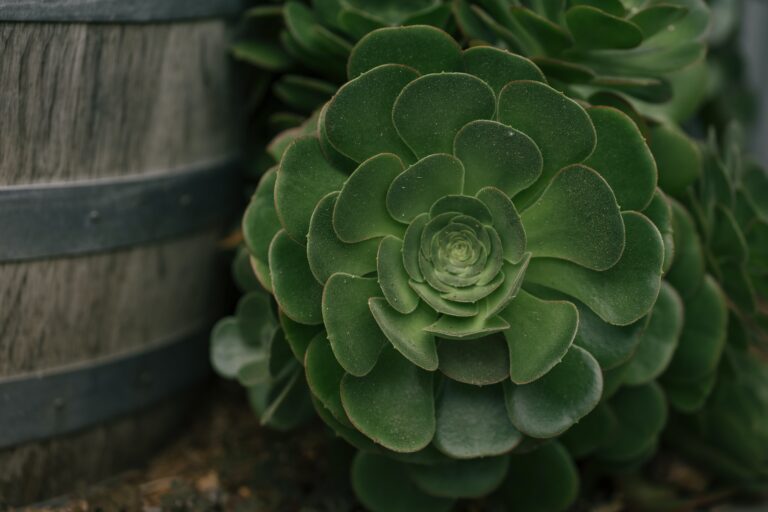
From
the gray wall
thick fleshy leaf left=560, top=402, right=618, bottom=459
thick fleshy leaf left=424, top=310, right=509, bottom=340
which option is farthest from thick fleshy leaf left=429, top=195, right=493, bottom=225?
the gray wall

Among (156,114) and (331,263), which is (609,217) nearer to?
(331,263)

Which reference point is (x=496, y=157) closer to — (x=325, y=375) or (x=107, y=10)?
(x=325, y=375)

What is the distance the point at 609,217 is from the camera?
3.18ft

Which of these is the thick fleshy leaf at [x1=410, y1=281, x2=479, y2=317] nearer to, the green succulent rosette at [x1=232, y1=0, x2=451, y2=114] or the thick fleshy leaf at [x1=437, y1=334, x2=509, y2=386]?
the thick fleshy leaf at [x1=437, y1=334, x2=509, y2=386]

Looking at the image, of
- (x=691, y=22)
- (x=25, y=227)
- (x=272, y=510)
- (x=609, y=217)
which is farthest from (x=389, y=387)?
(x=691, y=22)

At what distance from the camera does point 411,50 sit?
1041mm

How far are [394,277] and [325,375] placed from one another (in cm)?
14

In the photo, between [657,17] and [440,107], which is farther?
[657,17]

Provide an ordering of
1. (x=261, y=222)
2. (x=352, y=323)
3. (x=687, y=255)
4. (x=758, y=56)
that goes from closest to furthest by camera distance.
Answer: (x=352, y=323) < (x=261, y=222) < (x=687, y=255) < (x=758, y=56)

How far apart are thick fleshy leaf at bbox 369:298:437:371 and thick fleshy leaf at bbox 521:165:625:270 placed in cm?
14

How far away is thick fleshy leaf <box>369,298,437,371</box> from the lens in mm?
935

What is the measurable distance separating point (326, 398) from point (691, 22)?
693mm

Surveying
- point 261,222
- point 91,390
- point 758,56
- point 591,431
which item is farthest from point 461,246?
point 758,56

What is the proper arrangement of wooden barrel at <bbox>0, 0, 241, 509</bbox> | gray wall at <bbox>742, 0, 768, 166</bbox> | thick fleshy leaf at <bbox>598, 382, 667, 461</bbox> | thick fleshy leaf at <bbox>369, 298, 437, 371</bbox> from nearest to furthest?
thick fleshy leaf at <bbox>369, 298, 437, 371</bbox>
wooden barrel at <bbox>0, 0, 241, 509</bbox>
thick fleshy leaf at <bbox>598, 382, 667, 461</bbox>
gray wall at <bbox>742, 0, 768, 166</bbox>
